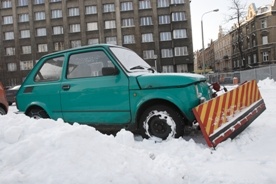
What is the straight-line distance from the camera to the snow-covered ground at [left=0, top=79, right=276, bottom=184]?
275cm

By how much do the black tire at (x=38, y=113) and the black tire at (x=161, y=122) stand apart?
85.9 inches

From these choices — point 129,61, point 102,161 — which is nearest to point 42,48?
point 129,61

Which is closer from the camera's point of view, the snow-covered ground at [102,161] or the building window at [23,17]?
the snow-covered ground at [102,161]

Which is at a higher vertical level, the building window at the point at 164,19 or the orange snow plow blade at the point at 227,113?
the building window at the point at 164,19

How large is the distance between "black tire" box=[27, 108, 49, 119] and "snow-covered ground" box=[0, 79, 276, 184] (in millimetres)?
1708

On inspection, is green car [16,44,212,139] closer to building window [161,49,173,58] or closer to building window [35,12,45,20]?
building window [161,49,173,58]

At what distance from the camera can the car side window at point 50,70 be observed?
582 cm

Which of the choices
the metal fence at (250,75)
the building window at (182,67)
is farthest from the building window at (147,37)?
the metal fence at (250,75)

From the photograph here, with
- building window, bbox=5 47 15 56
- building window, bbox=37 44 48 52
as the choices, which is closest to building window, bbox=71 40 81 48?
building window, bbox=37 44 48 52

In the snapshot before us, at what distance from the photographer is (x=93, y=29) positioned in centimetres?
5100

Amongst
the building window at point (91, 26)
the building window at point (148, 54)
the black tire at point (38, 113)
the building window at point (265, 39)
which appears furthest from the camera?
the building window at point (265, 39)

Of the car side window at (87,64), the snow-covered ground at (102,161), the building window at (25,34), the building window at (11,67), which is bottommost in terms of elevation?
the snow-covered ground at (102,161)

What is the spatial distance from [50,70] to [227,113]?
3546mm

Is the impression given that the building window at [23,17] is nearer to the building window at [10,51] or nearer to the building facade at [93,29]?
the building facade at [93,29]
